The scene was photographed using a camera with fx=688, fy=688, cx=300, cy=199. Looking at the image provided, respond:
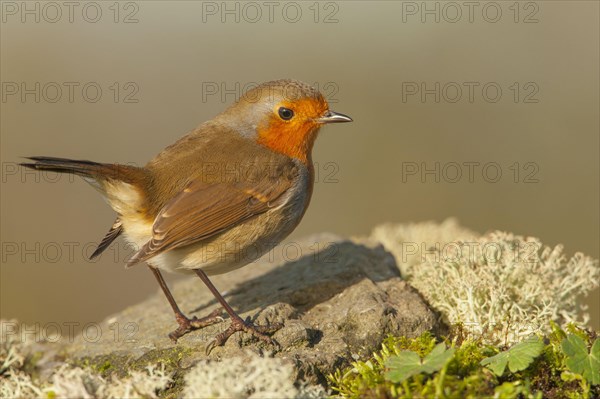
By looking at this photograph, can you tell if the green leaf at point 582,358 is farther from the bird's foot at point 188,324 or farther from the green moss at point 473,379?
the bird's foot at point 188,324

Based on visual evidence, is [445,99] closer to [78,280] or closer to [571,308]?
[78,280]

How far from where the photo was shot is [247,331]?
3.79 meters

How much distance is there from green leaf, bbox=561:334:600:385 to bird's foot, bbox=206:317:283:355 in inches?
60.5

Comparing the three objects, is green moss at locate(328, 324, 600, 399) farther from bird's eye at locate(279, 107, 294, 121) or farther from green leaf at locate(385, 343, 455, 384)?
bird's eye at locate(279, 107, 294, 121)

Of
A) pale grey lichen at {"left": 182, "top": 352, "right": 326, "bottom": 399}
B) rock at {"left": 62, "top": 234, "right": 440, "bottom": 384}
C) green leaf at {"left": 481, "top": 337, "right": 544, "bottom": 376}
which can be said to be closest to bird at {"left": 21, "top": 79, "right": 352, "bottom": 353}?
rock at {"left": 62, "top": 234, "right": 440, "bottom": 384}

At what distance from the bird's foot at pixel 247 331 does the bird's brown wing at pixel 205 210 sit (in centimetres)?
63

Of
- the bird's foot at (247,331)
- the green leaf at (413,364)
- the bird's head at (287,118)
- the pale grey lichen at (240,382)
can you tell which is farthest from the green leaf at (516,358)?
the bird's head at (287,118)

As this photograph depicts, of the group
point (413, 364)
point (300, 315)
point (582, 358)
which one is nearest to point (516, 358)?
point (582, 358)

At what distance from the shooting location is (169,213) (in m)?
4.21

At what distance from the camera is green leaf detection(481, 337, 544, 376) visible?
2768 mm

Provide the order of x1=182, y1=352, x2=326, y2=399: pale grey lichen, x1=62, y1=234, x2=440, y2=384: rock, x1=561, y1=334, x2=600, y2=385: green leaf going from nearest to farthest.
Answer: x1=182, y1=352, x2=326, y2=399: pale grey lichen, x1=561, y1=334, x2=600, y2=385: green leaf, x1=62, y1=234, x2=440, y2=384: rock

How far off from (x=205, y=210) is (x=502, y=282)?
1.86 m

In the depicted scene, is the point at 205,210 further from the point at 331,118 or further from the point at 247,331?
the point at 331,118

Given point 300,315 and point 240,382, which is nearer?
point 240,382
